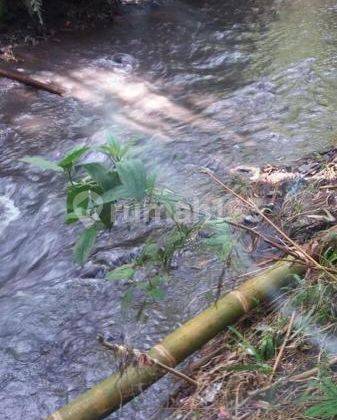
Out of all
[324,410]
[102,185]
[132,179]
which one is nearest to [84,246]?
[102,185]

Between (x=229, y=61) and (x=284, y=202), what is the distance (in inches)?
129

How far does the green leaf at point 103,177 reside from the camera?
2371mm

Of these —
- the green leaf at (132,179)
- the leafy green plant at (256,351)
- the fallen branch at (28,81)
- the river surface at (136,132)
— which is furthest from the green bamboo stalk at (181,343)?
the fallen branch at (28,81)

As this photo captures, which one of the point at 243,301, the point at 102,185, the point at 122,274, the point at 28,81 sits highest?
the point at 102,185

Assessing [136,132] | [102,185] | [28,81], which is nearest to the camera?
[102,185]

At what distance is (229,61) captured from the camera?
642cm

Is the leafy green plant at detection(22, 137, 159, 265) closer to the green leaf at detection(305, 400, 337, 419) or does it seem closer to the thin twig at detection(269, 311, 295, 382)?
the thin twig at detection(269, 311, 295, 382)

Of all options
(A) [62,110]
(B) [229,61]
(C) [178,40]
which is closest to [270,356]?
(A) [62,110]

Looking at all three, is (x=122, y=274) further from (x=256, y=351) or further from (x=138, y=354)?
(x=256, y=351)

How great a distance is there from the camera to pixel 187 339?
8.00ft

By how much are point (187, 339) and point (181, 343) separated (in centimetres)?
3

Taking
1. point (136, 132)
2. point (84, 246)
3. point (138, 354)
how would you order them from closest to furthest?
point (138, 354) → point (84, 246) → point (136, 132)

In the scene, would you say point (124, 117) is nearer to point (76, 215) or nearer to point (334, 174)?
point (334, 174)

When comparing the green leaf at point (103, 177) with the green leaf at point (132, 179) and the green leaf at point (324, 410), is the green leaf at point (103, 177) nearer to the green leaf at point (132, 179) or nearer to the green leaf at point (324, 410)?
the green leaf at point (132, 179)
